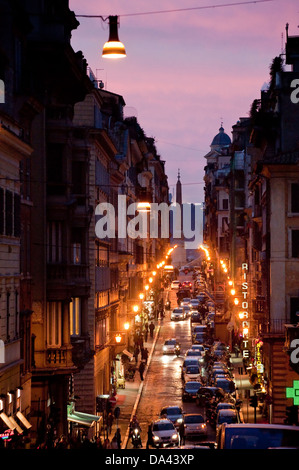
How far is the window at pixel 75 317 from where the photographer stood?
49031 millimetres

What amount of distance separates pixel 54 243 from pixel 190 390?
2224 centimetres

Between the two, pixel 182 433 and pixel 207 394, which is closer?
pixel 182 433

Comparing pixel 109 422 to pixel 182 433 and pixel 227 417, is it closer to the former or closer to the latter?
pixel 182 433

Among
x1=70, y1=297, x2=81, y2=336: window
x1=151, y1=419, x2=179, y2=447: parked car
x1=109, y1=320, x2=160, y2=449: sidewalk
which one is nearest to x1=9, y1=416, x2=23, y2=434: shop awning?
x1=151, y1=419, x2=179, y2=447: parked car

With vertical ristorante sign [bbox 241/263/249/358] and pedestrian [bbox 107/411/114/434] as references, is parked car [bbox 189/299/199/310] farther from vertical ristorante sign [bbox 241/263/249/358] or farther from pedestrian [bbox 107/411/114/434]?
pedestrian [bbox 107/411/114/434]

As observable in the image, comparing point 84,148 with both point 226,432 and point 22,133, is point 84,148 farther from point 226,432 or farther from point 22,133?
point 226,432

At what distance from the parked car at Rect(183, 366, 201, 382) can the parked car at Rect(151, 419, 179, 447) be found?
20537 millimetres

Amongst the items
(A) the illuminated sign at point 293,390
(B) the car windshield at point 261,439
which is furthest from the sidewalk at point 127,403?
(B) the car windshield at point 261,439

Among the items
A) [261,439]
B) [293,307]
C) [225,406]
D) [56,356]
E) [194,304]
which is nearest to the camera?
[261,439]

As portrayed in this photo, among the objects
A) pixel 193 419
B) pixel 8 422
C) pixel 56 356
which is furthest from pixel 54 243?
pixel 8 422

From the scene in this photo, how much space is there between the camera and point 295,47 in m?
60.9

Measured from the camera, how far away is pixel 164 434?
154 feet

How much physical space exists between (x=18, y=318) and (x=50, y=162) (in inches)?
352

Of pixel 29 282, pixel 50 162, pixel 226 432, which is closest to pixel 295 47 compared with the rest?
pixel 50 162
